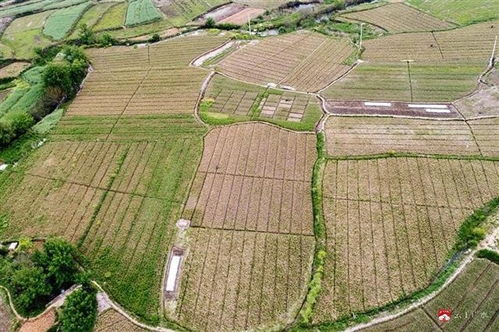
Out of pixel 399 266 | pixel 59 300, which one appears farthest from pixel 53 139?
pixel 399 266

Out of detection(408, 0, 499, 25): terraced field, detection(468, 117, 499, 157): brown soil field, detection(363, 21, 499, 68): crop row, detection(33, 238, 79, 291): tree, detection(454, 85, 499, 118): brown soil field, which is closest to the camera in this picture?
detection(33, 238, 79, 291): tree

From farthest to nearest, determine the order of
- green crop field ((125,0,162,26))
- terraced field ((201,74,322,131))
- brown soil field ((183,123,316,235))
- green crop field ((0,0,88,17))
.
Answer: green crop field ((0,0,88,17)), green crop field ((125,0,162,26)), terraced field ((201,74,322,131)), brown soil field ((183,123,316,235))

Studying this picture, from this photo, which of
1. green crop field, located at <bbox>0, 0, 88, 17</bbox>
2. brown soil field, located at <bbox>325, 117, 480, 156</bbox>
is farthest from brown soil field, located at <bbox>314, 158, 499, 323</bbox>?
green crop field, located at <bbox>0, 0, 88, 17</bbox>

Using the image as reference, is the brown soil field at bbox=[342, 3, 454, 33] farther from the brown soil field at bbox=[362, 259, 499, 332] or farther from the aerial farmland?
the brown soil field at bbox=[362, 259, 499, 332]

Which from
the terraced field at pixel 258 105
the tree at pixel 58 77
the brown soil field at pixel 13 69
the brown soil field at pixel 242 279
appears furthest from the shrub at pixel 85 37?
the brown soil field at pixel 242 279

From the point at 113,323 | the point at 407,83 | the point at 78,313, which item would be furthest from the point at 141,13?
the point at 113,323

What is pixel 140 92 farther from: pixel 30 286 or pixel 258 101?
pixel 30 286
